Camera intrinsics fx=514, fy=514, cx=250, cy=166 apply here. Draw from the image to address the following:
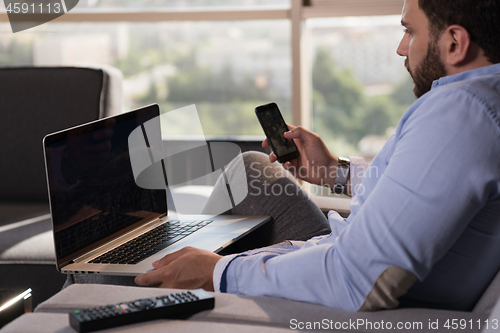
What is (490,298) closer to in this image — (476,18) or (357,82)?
(476,18)

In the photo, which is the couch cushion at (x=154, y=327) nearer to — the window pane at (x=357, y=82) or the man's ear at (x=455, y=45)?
the man's ear at (x=455, y=45)

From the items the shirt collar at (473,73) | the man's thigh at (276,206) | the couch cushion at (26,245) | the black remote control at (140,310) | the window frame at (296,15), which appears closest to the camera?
the black remote control at (140,310)

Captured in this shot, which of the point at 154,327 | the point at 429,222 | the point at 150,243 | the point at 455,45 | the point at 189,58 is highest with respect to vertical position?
the point at 455,45

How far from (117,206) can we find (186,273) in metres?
0.34

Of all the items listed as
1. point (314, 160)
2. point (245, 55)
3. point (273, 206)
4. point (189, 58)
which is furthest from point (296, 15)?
point (273, 206)

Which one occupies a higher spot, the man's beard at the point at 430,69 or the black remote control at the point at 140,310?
the man's beard at the point at 430,69

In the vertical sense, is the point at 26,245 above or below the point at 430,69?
below

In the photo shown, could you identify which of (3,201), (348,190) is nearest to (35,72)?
(3,201)

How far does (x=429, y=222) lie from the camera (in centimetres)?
70

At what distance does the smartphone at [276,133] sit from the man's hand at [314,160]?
23 mm

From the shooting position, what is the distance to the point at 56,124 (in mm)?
1973

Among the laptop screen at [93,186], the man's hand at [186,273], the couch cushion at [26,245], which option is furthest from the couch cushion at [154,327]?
the couch cushion at [26,245]

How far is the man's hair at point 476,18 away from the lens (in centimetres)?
87

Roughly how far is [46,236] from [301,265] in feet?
3.59
